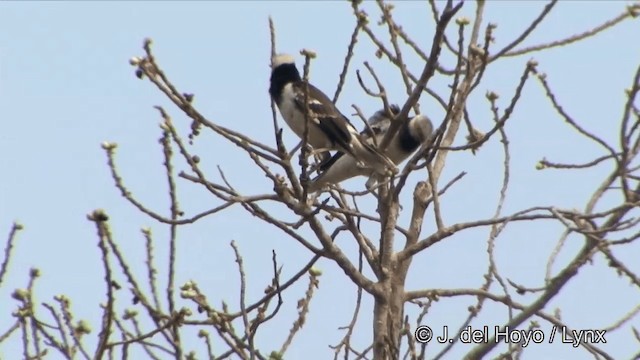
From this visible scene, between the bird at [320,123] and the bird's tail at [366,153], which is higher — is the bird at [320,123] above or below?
above

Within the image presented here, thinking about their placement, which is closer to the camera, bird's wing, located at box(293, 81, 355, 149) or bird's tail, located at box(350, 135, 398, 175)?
bird's tail, located at box(350, 135, 398, 175)

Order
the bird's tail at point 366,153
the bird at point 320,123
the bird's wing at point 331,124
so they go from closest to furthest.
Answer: the bird's tail at point 366,153 → the bird at point 320,123 → the bird's wing at point 331,124

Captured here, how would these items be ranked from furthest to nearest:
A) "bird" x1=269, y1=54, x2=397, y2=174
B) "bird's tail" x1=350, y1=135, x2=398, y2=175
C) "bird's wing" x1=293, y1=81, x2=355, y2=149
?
"bird's wing" x1=293, y1=81, x2=355, y2=149 → "bird" x1=269, y1=54, x2=397, y2=174 → "bird's tail" x1=350, y1=135, x2=398, y2=175

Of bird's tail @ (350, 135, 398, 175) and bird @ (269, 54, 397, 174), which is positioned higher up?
bird @ (269, 54, 397, 174)

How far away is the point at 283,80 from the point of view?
694cm

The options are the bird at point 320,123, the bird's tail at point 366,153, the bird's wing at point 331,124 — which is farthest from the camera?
the bird's wing at point 331,124

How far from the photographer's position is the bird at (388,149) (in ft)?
20.0

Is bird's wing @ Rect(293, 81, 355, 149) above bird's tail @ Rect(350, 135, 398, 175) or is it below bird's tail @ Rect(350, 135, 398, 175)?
above

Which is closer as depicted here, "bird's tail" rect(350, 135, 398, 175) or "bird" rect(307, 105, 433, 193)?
"bird's tail" rect(350, 135, 398, 175)

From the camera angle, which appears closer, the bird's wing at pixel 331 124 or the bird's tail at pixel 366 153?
the bird's tail at pixel 366 153

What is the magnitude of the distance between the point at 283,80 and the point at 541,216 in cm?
316

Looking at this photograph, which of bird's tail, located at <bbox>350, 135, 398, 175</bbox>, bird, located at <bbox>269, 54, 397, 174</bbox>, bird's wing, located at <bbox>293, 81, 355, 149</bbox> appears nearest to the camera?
bird's tail, located at <bbox>350, 135, 398, 175</bbox>

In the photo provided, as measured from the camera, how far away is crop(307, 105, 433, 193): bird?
240 inches

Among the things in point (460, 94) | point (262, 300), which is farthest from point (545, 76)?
point (262, 300)
